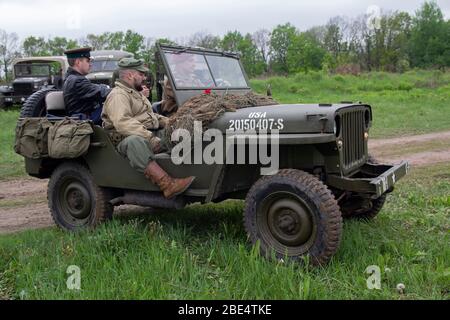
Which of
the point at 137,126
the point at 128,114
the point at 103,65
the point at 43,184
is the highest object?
the point at 103,65

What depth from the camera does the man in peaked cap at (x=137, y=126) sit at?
4.49 meters

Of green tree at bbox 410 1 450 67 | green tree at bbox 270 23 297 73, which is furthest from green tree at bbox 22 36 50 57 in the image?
green tree at bbox 410 1 450 67

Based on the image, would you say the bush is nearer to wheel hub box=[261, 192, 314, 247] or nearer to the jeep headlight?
the jeep headlight

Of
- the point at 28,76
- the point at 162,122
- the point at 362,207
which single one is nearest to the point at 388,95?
the point at 28,76

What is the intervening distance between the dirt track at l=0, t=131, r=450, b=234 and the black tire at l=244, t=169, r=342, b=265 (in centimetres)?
263

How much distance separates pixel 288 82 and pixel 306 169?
64.0 feet

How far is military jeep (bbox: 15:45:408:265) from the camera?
3910 mm

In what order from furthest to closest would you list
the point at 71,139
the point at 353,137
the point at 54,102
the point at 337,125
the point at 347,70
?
the point at 347,70 < the point at 54,102 < the point at 71,139 < the point at 353,137 < the point at 337,125

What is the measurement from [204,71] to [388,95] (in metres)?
16.0

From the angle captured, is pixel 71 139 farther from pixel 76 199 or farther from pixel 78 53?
pixel 78 53

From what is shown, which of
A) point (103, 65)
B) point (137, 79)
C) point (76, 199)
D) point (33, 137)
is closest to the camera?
point (137, 79)

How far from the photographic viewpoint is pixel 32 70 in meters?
18.3

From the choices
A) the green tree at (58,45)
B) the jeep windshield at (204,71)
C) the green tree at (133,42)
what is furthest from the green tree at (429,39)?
the jeep windshield at (204,71)
